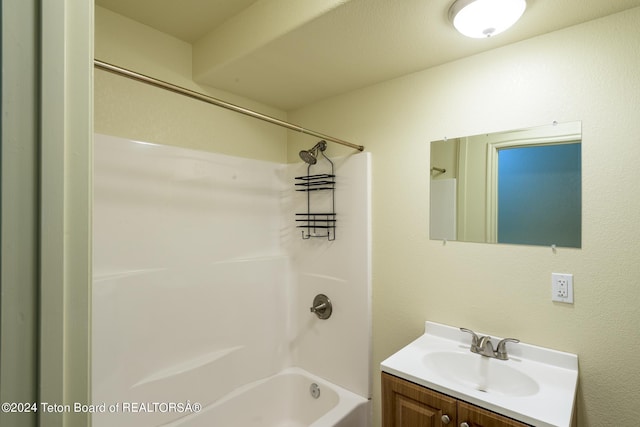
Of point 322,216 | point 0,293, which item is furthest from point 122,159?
point 0,293

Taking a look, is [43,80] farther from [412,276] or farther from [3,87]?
[412,276]

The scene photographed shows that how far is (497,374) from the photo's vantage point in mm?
1361

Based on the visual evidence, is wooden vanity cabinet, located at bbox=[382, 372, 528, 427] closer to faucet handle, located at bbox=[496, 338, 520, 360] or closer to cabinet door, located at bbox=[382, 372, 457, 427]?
cabinet door, located at bbox=[382, 372, 457, 427]

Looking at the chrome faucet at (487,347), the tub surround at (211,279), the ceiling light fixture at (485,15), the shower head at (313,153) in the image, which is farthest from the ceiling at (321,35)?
the chrome faucet at (487,347)

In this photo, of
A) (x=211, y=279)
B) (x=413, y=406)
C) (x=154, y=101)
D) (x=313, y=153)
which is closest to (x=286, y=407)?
(x=211, y=279)

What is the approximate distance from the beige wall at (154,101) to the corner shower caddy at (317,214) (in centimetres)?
46

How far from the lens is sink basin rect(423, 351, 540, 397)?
4.24ft

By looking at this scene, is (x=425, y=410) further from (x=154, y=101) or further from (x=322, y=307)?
(x=154, y=101)

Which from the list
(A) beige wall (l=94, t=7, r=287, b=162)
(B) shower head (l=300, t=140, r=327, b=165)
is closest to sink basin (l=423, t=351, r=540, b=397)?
(B) shower head (l=300, t=140, r=327, b=165)

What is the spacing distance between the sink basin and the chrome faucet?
22 millimetres

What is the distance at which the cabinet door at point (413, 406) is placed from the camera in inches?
46.3

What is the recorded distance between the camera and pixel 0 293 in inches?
14.0

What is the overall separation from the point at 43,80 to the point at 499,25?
1501 millimetres

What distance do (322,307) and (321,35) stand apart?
1677 millimetres
